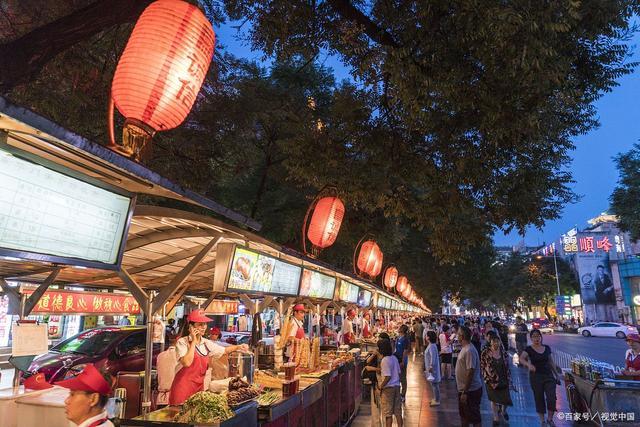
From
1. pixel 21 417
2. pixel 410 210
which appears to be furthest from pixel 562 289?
pixel 21 417

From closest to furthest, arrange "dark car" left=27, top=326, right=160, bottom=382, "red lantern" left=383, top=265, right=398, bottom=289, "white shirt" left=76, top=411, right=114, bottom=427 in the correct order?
"white shirt" left=76, top=411, right=114, bottom=427, "dark car" left=27, top=326, right=160, bottom=382, "red lantern" left=383, top=265, right=398, bottom=289

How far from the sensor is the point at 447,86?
7.60 meters

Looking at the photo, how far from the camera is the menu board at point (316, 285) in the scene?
1004 centimetres

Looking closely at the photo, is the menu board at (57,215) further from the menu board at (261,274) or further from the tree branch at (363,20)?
the tree branch at (363,20)

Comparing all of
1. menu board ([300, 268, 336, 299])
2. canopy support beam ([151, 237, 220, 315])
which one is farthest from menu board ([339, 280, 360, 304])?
canopy support beam ([151, 237, 220, 315])

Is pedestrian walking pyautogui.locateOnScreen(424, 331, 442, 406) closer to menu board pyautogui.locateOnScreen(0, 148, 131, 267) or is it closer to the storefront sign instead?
the storefront sign

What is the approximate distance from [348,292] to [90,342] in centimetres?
834

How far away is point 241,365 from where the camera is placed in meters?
6.45

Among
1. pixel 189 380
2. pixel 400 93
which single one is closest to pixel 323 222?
pixel 400 93

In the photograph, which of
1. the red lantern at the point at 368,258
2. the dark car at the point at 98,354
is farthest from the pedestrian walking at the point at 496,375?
the dark car at the point at 98,354

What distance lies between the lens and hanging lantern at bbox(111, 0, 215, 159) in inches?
155

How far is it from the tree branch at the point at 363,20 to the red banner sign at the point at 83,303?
855cm

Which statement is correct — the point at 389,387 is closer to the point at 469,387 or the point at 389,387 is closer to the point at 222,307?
the point at 469,387

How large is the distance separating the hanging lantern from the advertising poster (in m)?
73.2
